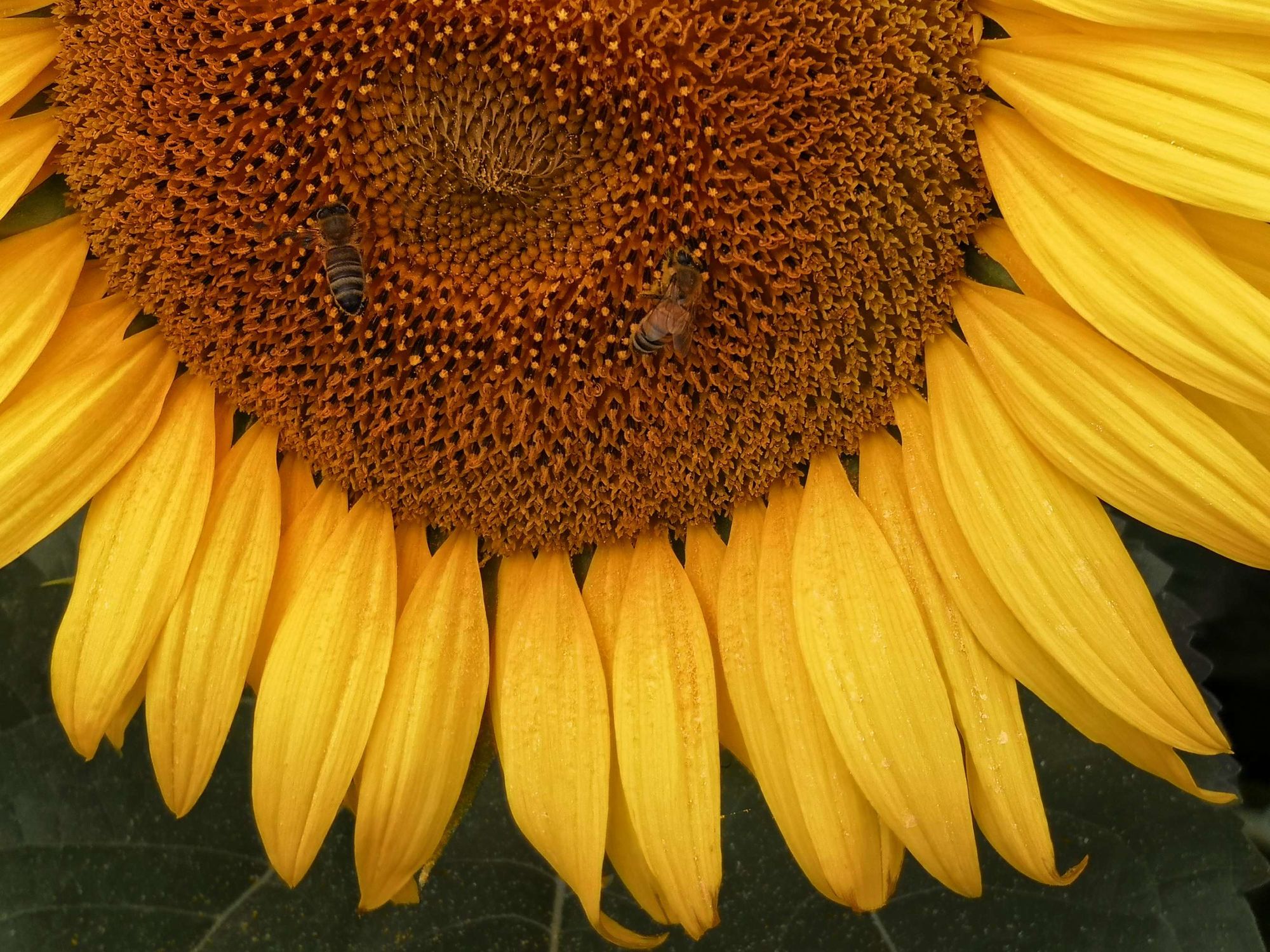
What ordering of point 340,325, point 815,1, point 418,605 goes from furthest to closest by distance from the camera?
point 418,605 < point 340,325 < point 815,1

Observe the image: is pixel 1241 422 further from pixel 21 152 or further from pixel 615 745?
pixel 21 152

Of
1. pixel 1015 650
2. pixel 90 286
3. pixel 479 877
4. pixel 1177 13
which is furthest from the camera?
pixel 479 877

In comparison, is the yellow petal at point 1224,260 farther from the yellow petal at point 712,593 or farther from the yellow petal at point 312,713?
the yellow petal at point 312,713

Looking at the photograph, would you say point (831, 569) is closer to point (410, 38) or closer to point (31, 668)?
point (410, 38)

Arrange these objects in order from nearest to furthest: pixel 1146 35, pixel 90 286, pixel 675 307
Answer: pixel 1146 35
pixel 675 307
pixel 90 286

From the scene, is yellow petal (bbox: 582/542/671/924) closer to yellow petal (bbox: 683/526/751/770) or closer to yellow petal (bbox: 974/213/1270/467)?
yellow petal (bbox: 683/526/751/770)

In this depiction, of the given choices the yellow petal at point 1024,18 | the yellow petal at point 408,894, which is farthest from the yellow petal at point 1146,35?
the yellow petal at point 408,894

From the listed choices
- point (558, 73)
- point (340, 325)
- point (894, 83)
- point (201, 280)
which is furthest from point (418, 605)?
point (894, 83)

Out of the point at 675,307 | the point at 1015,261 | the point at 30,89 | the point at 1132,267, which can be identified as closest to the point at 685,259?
the point at 675,307

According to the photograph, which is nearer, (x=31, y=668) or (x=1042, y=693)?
(x=1042, y=693)
